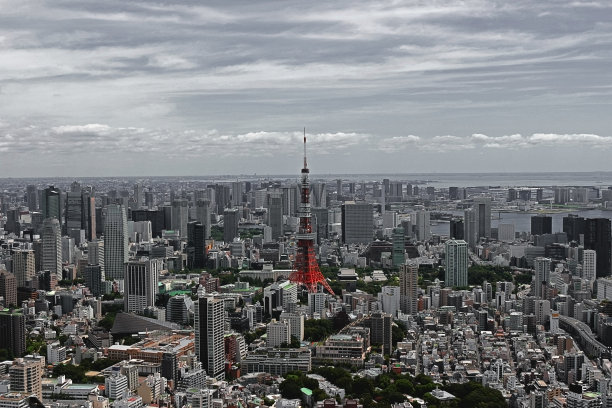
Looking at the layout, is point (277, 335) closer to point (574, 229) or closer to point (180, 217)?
point (574, 229)

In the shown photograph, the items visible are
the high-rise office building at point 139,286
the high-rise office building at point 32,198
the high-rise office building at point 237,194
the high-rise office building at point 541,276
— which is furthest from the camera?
the high-rise office building at point 237,194

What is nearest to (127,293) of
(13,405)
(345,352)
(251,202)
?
(345,352)

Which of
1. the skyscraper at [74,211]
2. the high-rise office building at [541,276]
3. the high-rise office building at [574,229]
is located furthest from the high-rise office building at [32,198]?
the high-rise office building at [541,276]

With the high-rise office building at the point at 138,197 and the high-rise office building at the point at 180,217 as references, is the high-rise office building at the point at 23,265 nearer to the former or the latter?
the high-rise office building at the point at 180,217

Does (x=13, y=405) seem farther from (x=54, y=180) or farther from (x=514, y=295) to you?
(x=54, y=180)

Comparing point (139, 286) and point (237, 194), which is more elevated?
point (237, 194)

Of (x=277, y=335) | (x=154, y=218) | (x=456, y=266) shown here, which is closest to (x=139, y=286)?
(x=277, y=335)

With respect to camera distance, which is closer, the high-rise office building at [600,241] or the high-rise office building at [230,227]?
the high-rise office building at [600,241]
